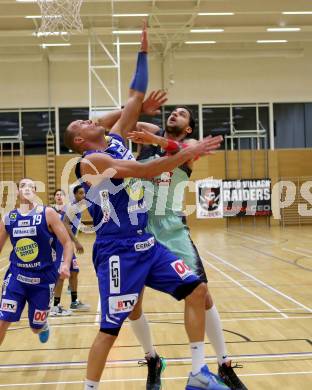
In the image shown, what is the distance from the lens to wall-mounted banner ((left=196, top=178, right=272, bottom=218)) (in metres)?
23.9

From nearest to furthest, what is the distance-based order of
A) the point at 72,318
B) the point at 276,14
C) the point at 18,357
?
1. the point at 18,357
2. the point at 72,318
3. the point at 276,14

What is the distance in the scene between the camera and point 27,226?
516 centimetres

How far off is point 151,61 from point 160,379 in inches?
849

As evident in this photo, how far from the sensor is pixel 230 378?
4207 millimetres

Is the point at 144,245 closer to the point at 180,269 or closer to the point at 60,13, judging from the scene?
the point at 180,269

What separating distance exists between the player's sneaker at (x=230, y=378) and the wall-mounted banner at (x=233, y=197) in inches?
775

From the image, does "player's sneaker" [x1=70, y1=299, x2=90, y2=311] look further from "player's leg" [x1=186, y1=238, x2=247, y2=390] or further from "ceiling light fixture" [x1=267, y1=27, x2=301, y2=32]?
"ceiling light fixture" [x1=267, y1=27, x2=301, y2=32]

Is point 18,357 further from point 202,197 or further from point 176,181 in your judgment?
point 202,197

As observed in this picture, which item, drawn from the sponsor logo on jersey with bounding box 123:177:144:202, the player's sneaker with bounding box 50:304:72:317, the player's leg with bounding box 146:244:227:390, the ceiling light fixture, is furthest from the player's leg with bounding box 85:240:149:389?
the ceiling light fixture

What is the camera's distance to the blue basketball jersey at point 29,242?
5.07 metres

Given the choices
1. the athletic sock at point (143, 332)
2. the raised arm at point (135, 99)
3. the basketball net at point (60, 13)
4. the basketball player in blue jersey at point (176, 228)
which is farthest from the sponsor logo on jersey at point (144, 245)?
the basketball net at point (60, 13)

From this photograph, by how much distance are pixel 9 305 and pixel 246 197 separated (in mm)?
19865

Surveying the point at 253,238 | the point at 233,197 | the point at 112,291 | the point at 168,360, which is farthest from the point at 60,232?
the point at 233,197

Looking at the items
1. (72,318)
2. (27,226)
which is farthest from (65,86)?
(27,226)
